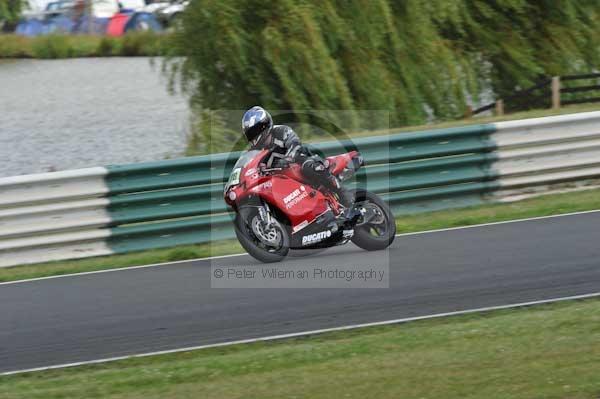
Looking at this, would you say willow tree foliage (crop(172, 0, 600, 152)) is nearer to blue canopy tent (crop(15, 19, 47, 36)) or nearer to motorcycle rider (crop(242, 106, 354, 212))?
motorcycle rider (crop(242, 106, 354, 212))

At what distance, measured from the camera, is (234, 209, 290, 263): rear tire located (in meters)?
9.38

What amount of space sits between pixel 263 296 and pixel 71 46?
3901 cm

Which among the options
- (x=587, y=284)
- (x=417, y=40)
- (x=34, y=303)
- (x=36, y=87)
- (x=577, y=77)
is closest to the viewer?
(x=587, y=284)

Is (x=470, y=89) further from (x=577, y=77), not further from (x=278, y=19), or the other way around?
(x=278, y=19)

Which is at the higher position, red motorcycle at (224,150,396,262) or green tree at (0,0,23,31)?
red motorcycle at (224,150,396,262)

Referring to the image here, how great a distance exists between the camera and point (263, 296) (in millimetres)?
8602

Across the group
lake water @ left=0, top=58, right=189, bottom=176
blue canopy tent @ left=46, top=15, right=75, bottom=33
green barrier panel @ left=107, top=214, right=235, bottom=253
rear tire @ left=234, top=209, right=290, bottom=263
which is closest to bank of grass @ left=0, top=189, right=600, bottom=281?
green barrier panel @ left=107, top=214, right=235, bottom=253

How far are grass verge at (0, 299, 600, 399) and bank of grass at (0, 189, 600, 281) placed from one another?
354cm

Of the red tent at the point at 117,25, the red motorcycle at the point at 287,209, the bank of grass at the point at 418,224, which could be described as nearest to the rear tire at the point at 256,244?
the red motorcycle at the point at 287,209

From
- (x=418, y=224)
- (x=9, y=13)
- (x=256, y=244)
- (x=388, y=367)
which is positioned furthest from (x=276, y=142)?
(x=9, y=13)

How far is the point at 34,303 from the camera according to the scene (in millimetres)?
9055

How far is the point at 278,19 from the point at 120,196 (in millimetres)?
6145

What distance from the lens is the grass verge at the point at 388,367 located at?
5969 millimetres

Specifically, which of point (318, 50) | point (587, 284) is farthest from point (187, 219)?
point (318, 50)
